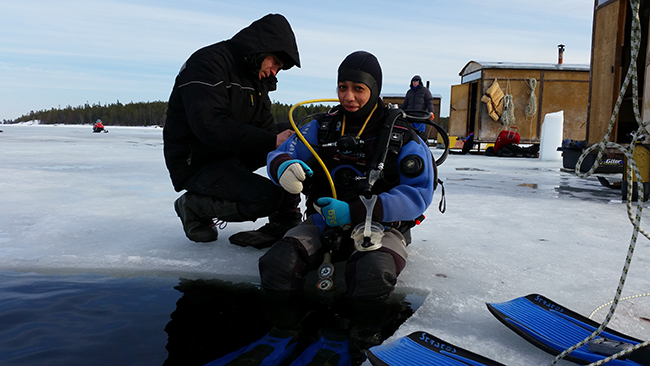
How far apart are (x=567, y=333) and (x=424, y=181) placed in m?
0.84

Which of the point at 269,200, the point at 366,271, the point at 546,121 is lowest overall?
the point at 366,271

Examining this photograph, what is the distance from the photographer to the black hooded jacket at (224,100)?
2518mm

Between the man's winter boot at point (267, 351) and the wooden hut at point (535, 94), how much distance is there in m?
12.5

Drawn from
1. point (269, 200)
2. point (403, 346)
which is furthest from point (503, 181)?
point (403, 346)

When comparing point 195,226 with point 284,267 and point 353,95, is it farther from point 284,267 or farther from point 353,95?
point 353,95

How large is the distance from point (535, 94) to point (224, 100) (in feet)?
39.8

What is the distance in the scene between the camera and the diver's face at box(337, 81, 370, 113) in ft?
7.22

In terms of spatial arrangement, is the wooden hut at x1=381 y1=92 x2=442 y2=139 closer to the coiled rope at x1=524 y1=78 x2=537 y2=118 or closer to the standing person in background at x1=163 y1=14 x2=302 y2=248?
the coiled rope at x1=524 y1=78 x2=537 y2=118

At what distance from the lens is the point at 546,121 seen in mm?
10031

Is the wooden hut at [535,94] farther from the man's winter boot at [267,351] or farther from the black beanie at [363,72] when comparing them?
the man's winter boot at [267,351]

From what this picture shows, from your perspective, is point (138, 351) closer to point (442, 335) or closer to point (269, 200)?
point (442, 335)

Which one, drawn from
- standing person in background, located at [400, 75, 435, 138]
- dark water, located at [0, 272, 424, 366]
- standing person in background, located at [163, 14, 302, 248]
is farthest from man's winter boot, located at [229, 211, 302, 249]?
standing person in background, located at [400, 75, 435, 138]

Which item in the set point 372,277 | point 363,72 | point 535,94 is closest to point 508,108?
point 535,94

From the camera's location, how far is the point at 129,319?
168 centimetres
